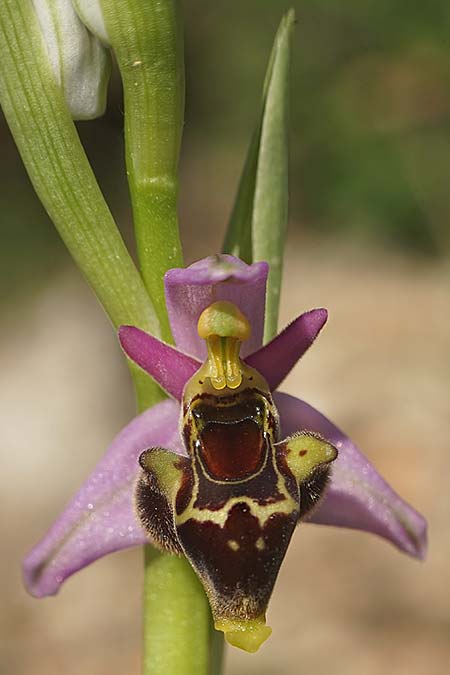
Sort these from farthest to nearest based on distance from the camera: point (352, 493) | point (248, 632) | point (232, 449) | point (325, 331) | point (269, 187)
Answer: point (325, 331)
point (269, 187)
point (352, 493)
point (232, 449)
point (248, 632)

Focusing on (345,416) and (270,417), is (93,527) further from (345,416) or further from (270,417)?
(345,416)

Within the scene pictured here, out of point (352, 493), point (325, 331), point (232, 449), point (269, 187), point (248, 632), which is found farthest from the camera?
point (325, 331)

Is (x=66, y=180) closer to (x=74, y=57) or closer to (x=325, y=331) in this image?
(x=74, y=57)

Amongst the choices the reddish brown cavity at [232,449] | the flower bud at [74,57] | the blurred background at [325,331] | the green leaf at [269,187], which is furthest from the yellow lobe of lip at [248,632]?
the blurred background at [325,331]

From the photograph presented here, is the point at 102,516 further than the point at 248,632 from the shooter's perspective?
Yes

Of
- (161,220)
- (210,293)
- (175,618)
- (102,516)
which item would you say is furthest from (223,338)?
(175,618)

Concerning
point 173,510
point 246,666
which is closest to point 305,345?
point 173,510

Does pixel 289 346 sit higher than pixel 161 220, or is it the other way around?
pixel 161 220

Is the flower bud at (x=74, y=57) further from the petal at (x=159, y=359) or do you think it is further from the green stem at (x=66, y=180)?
the petal at (x=159, y=359)
